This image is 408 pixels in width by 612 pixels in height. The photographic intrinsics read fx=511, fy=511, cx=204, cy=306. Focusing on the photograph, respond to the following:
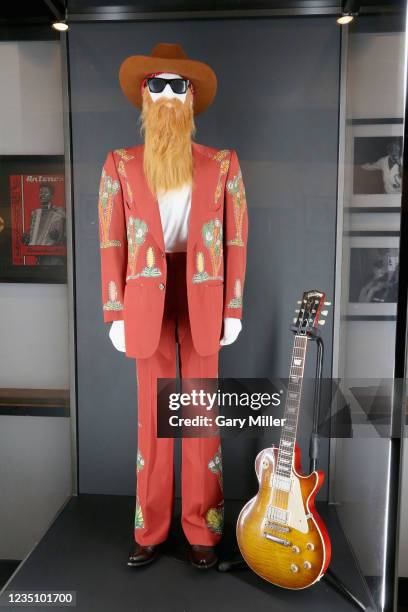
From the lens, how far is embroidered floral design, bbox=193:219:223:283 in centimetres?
176

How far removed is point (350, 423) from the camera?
1.90 m

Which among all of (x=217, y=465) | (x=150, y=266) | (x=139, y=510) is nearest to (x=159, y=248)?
(x=150, y=266)

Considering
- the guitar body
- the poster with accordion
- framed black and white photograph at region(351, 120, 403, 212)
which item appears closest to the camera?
framed black and white photograph at region(351, 120, 403, 212)

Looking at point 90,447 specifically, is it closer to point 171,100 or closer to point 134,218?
point 134,218

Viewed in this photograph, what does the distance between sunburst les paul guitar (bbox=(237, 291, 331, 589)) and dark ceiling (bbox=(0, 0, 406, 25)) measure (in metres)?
1.03

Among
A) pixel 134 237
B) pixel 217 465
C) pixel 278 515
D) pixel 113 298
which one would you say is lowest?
pixel 278 515

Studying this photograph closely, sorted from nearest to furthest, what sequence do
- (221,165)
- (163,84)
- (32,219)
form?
(163,84) → (221,165) → (32,219)

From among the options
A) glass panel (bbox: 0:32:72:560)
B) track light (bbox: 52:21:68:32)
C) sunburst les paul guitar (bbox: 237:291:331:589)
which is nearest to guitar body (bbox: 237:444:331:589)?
sunburst les paul guitar (bbox: 237:291:331:589)

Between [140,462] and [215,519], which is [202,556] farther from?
[140,462]

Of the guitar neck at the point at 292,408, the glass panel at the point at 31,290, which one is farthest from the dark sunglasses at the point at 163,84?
the guitar neck at the point at 292,408

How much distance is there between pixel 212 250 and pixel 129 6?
914mm

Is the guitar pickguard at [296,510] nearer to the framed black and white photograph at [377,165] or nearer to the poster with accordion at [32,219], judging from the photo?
the framed black and white photograph at [377,165]

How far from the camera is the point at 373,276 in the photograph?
1753 mm

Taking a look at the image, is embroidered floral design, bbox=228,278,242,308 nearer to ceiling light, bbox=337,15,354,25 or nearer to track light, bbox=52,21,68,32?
ceiling light, bbox=337,15,354,25
